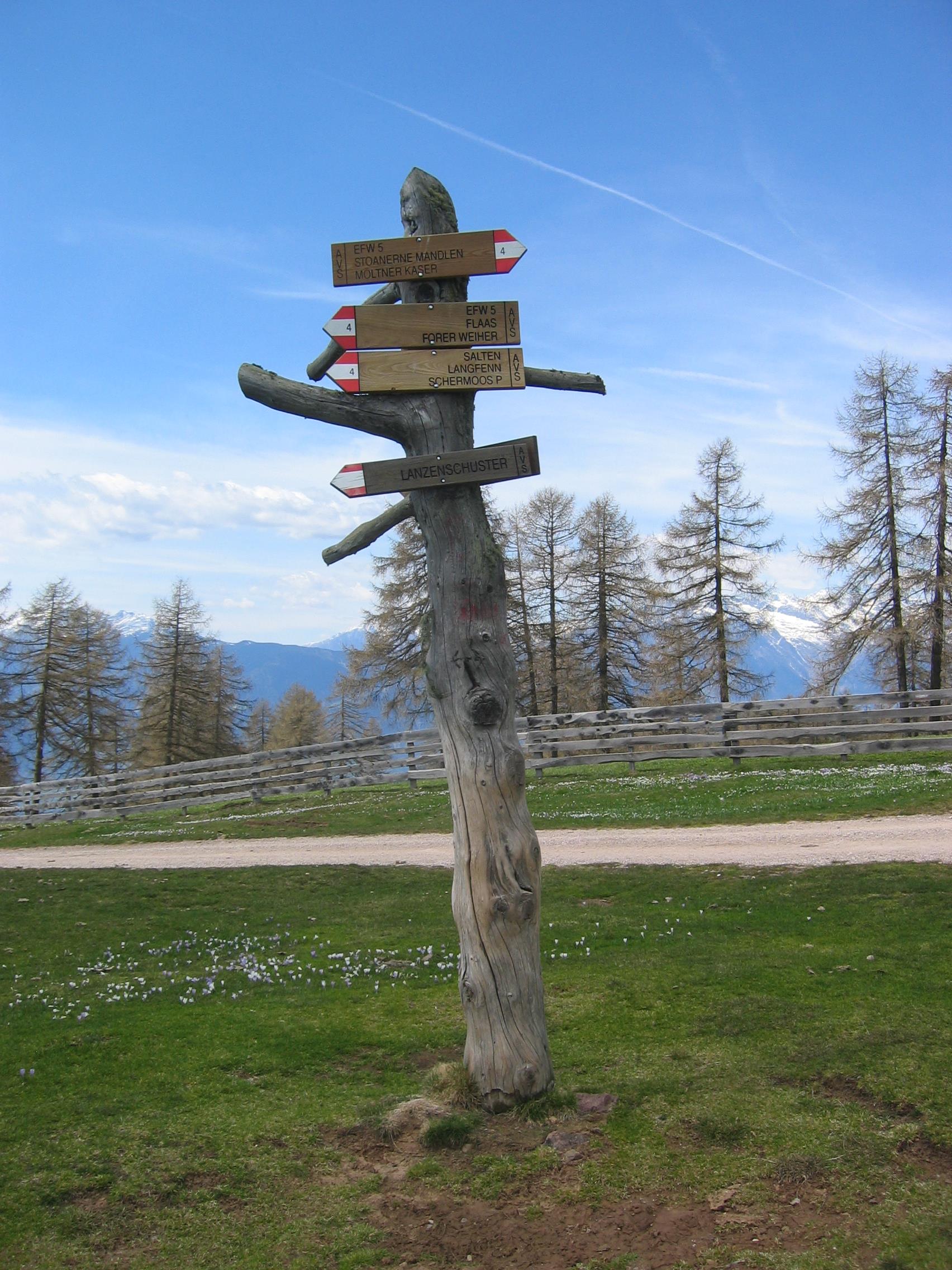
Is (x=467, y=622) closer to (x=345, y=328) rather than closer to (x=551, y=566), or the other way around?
(x=345, y=328)

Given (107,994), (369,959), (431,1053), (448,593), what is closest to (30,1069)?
(107,994)

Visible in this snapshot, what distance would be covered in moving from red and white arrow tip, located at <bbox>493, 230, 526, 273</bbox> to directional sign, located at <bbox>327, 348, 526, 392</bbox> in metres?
0.48

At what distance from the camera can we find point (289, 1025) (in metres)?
6.72

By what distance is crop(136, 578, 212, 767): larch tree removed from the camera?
46250 mm

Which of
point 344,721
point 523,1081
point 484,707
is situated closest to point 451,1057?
point 523,1081

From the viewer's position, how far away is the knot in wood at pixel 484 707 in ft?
17.1

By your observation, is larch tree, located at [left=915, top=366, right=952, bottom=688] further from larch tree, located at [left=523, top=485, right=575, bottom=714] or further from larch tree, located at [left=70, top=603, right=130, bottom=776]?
larch tree, located at [left=70, top=603, right=130, bottom=776]

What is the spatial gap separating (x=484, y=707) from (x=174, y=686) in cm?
4375

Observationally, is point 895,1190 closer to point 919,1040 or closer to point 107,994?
point 919,1040

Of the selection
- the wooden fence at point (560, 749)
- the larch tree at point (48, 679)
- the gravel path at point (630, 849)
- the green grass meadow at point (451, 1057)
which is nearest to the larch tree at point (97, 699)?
the larch tree at point (48, 679)

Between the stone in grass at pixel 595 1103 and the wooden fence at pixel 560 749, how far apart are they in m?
16.0

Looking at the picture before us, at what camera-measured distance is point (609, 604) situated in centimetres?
3969

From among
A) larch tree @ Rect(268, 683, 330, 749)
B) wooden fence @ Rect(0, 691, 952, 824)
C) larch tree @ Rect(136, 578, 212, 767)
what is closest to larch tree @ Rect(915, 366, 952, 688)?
wooden fence @ Rect(0, 691, 952, 824)

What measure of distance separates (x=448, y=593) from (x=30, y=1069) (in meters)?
4.13
